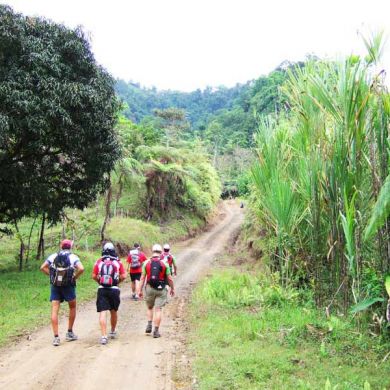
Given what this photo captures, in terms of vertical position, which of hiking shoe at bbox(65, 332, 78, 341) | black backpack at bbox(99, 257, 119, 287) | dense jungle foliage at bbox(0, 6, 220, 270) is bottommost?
hiking shoe at bbox(65, 332, 78, 341)

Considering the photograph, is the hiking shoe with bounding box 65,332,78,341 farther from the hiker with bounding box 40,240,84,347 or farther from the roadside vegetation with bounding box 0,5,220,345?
the roadside vegetation with bounding box 0,5,220,345

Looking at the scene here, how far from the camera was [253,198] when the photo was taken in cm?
1295

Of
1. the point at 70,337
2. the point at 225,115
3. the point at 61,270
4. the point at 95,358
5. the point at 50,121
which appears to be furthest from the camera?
the point at 225,115

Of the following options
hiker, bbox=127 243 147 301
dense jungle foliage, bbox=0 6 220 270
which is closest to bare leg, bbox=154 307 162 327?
hiker, bbox=127 243 147 301

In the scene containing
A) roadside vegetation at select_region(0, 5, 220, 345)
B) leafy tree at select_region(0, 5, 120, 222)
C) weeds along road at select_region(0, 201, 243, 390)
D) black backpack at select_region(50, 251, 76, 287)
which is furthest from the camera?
leafy tree at select_region(0, 5, 120, 222)

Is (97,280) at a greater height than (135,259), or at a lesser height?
greater

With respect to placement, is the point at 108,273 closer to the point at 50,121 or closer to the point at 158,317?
the point at 158,317

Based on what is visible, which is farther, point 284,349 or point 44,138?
point 44,138

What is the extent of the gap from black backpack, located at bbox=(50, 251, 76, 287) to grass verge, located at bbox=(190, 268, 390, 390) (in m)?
2.15

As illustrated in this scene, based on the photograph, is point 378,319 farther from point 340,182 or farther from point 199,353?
point 199,353

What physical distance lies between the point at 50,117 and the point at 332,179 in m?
7.76

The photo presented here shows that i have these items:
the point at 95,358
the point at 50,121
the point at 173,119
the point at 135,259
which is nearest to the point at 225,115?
the point at 173,119

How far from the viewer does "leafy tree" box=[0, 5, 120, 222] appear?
11.3 meters

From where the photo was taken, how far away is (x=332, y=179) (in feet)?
22.4
